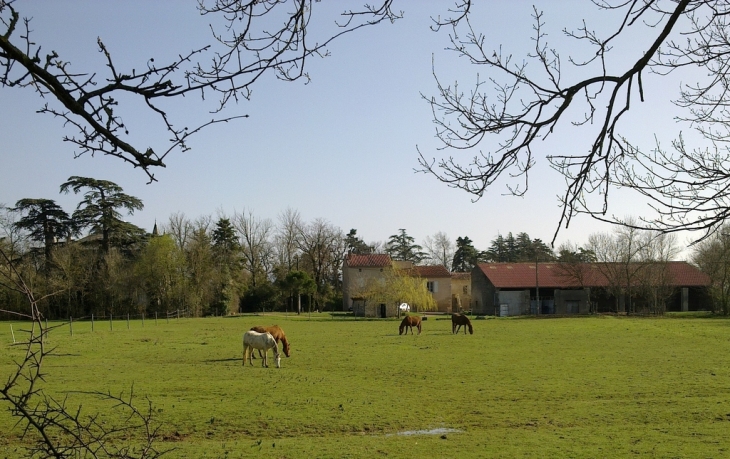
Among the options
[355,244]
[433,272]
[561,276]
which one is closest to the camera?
[561,276]

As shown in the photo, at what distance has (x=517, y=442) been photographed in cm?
958

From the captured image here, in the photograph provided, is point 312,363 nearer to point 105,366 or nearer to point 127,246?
point 105,366

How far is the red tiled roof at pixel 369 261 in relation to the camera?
5844cm

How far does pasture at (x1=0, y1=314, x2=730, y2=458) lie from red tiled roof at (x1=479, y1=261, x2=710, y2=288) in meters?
34.2

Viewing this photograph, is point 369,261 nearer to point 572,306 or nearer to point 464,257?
point 572,306

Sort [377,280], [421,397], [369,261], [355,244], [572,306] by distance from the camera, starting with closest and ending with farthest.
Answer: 1. [421,397]
2. [377,280]
3. [369,261]
4. [572,306]
5. [355,244]

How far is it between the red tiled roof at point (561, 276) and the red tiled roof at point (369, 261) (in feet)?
33.7

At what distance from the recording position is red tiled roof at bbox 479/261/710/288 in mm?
59438

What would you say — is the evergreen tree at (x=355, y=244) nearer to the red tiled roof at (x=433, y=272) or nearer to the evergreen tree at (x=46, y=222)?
the red tiled roof at (x=433, y=272)

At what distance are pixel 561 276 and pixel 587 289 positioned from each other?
260 centimetres

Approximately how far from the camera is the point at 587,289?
5938 centimetres

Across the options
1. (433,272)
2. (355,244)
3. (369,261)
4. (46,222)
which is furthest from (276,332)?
(355,244)

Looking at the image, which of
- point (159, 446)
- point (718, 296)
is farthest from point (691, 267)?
point (159, 446)

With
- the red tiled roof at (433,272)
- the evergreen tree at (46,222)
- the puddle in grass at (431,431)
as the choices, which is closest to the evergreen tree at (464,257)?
the red tiled roof at (433,272)
